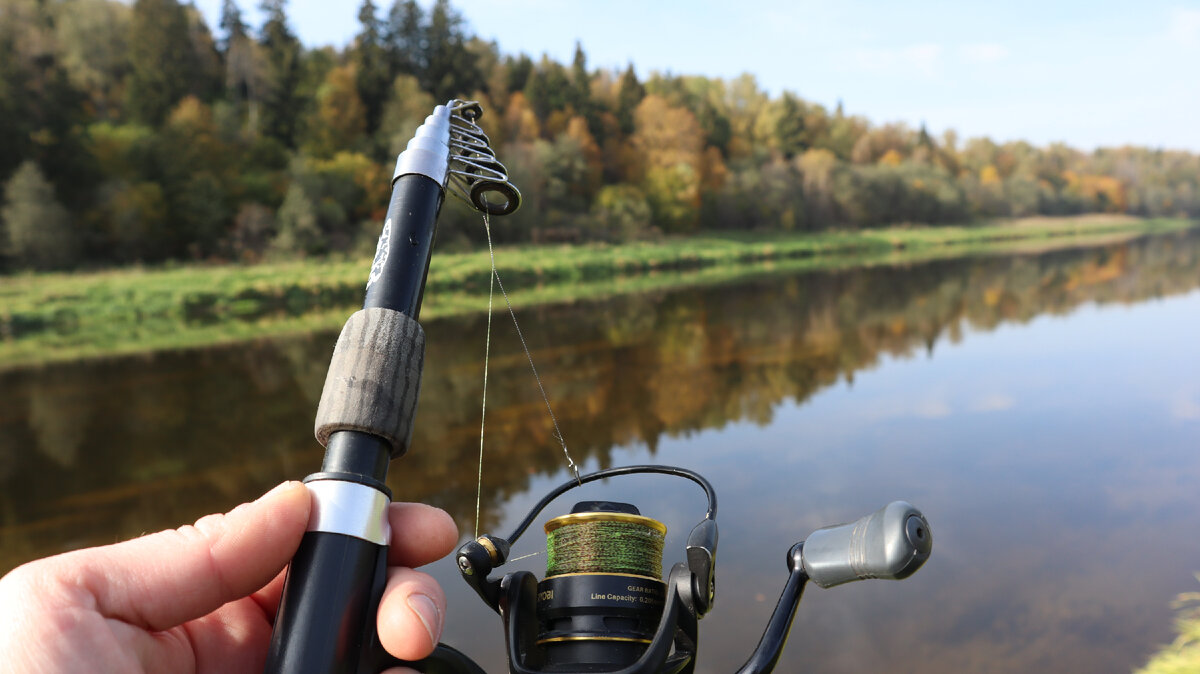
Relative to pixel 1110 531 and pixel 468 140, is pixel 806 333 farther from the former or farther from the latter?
pixel 468 140

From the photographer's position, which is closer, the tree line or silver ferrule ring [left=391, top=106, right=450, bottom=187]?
silver ferrule ring [left=391, top=106, right=450, bottom=187]

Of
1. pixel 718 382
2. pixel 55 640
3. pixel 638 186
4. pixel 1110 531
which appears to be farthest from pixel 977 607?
pixel 638 186

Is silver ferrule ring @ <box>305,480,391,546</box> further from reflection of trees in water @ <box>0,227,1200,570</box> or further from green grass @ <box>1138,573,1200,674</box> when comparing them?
reflection of trees in water @ <box>0,227,1200,570</box>

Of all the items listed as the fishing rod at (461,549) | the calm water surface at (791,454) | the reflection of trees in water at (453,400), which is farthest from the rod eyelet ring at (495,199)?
the reflection of trees in water at (453,400)

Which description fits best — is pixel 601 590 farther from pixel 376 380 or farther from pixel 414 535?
pixel 376 380

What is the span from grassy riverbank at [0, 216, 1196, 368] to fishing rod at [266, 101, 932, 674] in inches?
514

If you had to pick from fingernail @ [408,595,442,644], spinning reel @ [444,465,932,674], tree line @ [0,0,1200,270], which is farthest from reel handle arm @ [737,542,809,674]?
tree line @ [0,0,1200,270]

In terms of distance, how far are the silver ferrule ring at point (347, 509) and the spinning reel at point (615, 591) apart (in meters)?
0.19

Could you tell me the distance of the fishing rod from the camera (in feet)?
3.04

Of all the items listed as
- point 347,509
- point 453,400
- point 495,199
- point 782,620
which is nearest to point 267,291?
point 453,400

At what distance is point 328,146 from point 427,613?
40.1 m

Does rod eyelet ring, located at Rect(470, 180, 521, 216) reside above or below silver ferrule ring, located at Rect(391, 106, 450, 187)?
below

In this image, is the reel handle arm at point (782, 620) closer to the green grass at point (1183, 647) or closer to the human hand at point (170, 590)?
the human hand at point (170, 590)

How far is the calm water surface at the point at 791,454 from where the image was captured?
371cm
